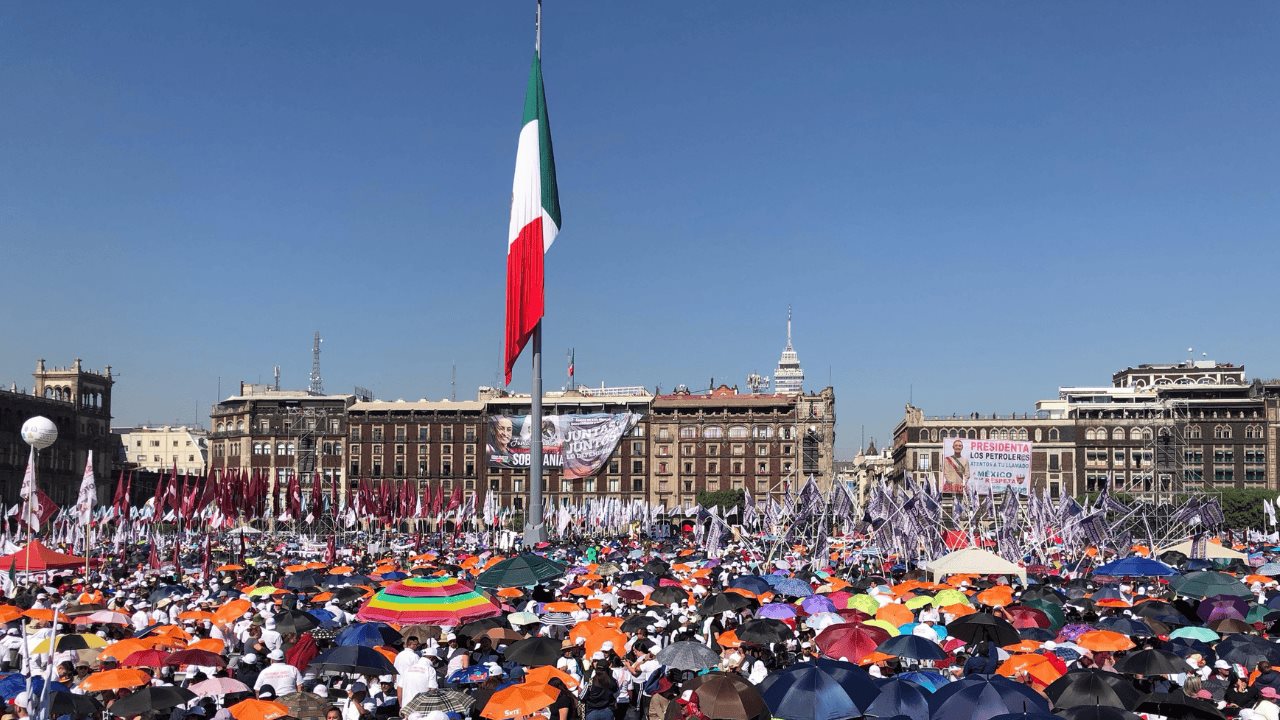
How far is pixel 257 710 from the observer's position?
1409cm

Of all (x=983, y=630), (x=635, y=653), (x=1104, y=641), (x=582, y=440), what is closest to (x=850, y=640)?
(x=983, y=630)

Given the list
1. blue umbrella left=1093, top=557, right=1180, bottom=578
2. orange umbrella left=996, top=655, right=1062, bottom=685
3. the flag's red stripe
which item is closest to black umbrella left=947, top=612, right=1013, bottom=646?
orange umbrella left=996, top=655, right=1062, bottom=685

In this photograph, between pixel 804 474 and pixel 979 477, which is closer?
pixel 979 477

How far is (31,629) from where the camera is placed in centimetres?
2158

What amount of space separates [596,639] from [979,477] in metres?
64.9

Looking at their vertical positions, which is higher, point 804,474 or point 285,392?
point 285,392

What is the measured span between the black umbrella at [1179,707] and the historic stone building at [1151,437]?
113888mm

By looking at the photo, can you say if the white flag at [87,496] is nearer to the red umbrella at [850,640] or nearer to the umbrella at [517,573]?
the umbrella at [517,573]

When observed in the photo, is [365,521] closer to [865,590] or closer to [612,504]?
[612,504]

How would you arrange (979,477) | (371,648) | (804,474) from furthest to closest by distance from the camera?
(804,474) < (979,477) < (371,648)

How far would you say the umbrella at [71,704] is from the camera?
1382 cm

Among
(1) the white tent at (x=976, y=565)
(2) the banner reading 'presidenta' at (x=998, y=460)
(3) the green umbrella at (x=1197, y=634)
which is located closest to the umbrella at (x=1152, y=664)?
(3) the green umbrella at (x=1197, y=634)

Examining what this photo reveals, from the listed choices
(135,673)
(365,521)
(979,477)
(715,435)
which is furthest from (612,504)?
(135,673)

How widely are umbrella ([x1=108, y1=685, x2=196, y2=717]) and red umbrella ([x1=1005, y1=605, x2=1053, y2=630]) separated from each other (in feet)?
44.4
